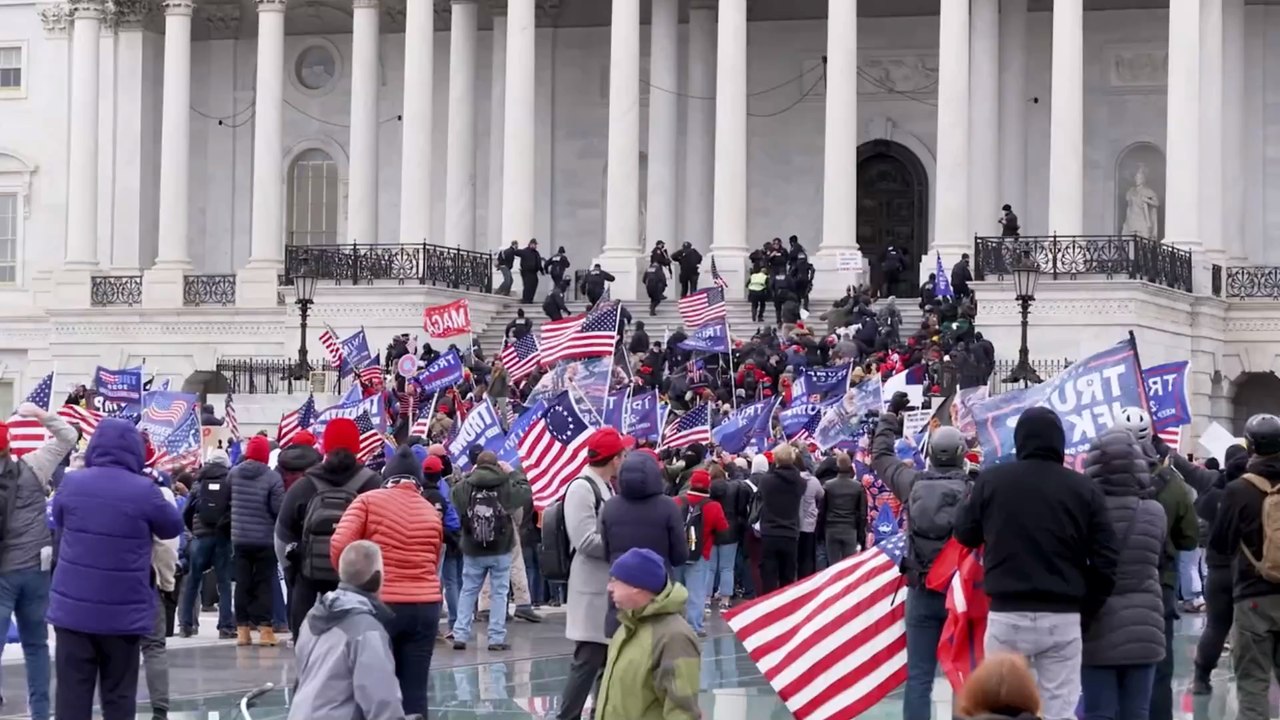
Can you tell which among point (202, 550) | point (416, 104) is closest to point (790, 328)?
point (416, 104)

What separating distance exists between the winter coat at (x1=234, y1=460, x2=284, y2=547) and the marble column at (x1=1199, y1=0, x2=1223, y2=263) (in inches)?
1128

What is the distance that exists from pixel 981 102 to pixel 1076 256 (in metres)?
6.98

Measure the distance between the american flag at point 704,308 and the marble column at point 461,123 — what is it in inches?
513

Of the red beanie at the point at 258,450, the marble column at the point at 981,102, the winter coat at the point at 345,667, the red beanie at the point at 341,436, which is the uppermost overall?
the marble column at the point at 981,102

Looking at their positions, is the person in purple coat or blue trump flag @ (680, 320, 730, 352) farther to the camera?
blue trump flag @ (680, 320, 730, 352)

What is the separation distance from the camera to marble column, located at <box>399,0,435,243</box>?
49.8 m

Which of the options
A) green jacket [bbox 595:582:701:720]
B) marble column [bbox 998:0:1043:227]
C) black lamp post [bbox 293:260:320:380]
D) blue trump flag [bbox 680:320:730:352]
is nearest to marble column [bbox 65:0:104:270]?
black lamp post [bbox 293:260:320:380]

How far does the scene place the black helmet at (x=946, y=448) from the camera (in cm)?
1465

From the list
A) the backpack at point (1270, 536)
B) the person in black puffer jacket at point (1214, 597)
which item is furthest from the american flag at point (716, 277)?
the backpack at point (1270, 536)

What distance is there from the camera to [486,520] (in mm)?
21797

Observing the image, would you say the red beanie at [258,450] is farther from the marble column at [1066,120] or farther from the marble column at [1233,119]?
the marble column at [1233,119]

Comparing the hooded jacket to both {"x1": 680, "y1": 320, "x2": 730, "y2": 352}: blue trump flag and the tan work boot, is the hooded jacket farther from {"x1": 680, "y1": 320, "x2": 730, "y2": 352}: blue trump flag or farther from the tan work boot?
{"x1": 680, "y1": 320, "x2": 730, "y2": 352}: blue trump flag

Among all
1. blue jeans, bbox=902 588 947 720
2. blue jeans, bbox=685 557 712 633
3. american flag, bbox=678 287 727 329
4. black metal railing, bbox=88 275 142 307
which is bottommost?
blue jeans, bbox=685 557 712 633

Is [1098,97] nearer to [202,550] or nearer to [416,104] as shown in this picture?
[416,104]
